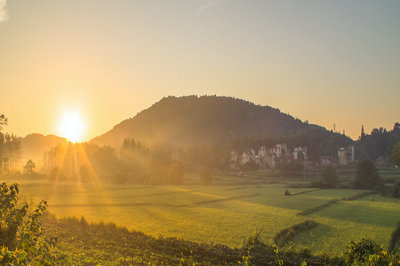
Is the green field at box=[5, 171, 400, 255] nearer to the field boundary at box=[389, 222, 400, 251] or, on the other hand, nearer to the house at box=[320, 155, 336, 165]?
the field boundary at box=[389, 222, 400, 251]

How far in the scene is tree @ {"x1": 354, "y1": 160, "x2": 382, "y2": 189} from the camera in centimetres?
8106

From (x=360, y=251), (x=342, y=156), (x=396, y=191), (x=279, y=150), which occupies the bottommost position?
(x=396, y=191)

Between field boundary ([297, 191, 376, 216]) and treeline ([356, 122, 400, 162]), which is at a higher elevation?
treeline ([356, 122, 400, 162])

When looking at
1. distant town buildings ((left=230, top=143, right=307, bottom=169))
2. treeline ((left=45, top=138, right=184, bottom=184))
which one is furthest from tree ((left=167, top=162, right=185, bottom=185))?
distant town buildings ((left=230, top=143, right=307, bottom=169))

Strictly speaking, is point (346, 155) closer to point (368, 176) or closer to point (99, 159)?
point (368, 176)

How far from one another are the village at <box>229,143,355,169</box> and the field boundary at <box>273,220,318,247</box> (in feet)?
363

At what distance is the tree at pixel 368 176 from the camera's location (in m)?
81.1

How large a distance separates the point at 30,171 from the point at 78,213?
86.2m

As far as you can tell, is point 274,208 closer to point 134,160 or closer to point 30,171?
point 30,171

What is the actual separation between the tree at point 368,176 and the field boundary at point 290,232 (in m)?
57.9

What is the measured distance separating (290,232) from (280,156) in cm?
13606

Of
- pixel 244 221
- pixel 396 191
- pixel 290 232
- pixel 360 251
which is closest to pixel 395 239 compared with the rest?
pixel 290 232

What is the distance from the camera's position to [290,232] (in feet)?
93.2

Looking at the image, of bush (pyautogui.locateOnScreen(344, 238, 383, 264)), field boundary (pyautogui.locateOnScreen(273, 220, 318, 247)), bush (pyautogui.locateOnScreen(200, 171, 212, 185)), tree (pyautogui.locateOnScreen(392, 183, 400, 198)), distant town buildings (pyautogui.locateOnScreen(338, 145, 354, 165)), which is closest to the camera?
bush (pyautogui.locateOnScreen(344, 238, 383, 264))
